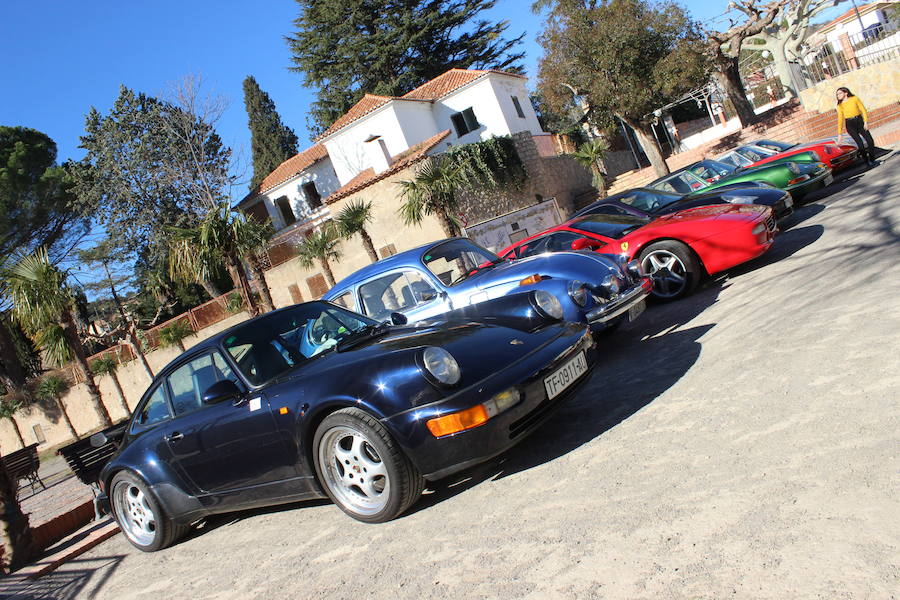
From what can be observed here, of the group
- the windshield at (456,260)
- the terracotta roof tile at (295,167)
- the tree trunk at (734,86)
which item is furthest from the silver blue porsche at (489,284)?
the terracotta roof tile at (295,167)

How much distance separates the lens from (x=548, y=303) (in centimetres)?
582

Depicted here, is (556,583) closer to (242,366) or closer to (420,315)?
(242,366)

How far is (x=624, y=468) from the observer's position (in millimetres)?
3602

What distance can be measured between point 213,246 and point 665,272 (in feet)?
24.2

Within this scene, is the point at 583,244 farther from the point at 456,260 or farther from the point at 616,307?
the point at 616,307

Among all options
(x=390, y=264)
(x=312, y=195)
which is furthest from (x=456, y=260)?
(x=312, y=195)

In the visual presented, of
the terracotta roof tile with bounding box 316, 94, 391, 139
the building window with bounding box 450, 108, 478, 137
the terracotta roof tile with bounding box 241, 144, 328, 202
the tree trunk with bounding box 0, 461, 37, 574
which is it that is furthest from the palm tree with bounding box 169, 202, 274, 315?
the terracotta roof tile with bounding box 241, 144, 328, 202

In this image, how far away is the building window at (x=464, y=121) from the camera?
1491 inches

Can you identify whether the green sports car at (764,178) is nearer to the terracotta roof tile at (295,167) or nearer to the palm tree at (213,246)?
the palm tree at (213,246)

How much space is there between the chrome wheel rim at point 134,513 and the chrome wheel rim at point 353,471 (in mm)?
2022

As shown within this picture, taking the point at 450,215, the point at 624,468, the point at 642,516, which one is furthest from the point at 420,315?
the point at 450,215

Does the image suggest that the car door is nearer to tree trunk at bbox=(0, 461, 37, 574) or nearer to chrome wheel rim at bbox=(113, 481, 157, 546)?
chrome wheel rim at bbox=(113, 481, 157, 546)

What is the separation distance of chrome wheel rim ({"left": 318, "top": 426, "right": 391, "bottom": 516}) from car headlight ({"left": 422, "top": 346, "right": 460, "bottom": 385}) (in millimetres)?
554

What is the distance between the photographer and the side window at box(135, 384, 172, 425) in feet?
17.2
